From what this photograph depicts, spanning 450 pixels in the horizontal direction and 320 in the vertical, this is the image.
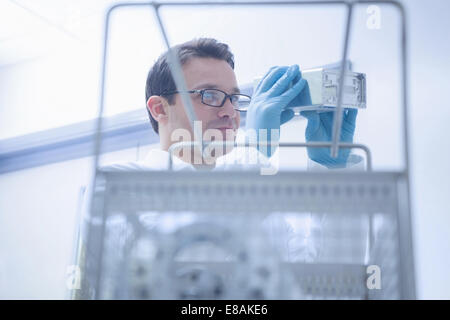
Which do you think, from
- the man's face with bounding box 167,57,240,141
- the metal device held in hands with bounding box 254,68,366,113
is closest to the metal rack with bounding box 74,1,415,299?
the metal device held in hands with bounding box 254,68,366,113

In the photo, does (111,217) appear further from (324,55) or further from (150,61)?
(150,61)

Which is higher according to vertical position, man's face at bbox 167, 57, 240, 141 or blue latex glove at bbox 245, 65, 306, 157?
man's face at bbox 167, 57, 240, 141

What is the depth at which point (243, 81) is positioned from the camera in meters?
1.45

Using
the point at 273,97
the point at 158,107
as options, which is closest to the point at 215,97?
the point at 158,107

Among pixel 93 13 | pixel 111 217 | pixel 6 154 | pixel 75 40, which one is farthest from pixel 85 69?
pixel 111 217

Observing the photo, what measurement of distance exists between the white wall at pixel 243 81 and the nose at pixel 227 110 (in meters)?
0.26

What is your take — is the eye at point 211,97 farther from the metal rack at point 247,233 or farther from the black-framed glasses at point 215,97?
the metal rack at point 247,233

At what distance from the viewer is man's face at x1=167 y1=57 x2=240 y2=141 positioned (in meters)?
0.82

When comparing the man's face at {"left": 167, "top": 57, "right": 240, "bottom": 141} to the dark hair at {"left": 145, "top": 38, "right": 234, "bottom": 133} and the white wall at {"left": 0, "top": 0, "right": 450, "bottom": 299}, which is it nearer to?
the dark hair at {"left": 145, "top": 38, "right": 234, "bottom": 133}

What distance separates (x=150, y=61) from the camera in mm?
1610

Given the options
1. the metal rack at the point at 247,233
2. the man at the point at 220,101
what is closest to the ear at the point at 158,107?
the man at the point at 220,101

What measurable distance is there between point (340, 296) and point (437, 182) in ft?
3.47

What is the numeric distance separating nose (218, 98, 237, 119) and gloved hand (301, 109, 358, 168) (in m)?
0.16

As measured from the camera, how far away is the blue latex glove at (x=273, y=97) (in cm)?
57
